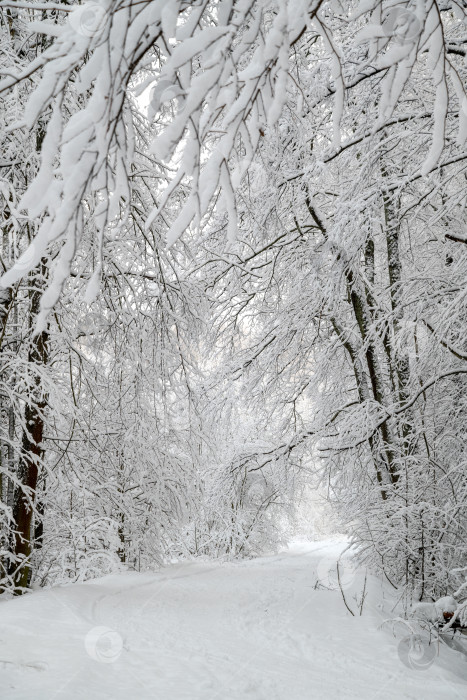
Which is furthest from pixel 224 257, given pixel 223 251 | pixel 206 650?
pixel 206 650

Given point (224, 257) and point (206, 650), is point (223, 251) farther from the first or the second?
point (206, 650)

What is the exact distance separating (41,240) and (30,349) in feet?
15.7

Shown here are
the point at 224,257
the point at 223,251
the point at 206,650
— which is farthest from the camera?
the point at 224,257

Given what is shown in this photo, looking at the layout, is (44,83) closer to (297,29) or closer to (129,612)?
(297,29)

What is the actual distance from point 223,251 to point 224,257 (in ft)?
7.76

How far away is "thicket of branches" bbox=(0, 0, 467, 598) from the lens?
4.44 ft

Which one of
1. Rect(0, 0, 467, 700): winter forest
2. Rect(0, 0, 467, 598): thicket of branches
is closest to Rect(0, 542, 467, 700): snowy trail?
Rect(0, 0, 467, 700): winter forest

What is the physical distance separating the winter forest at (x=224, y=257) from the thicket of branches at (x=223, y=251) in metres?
0.02

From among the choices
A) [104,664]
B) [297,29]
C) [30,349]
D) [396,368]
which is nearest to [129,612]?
[104,664]

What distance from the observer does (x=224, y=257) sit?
229 inches

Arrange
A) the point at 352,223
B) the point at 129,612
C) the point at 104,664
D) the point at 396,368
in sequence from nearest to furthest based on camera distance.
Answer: the point at 104,664 → the point at 352,223 → the point at 129,612 → the point at 396,368

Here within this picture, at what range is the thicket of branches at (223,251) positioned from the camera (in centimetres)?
135

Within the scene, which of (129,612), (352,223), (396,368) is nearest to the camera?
(352,223)

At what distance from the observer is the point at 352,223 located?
462 cm
